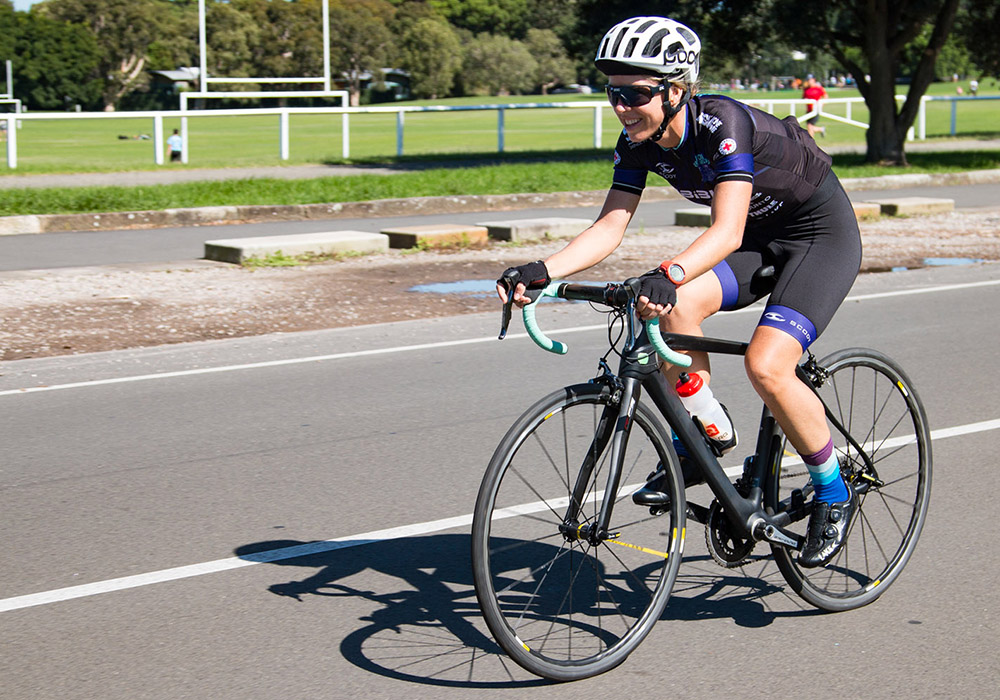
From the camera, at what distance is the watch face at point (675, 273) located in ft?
11.5

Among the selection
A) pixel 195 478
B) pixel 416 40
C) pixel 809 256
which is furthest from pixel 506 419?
pixel 416 40

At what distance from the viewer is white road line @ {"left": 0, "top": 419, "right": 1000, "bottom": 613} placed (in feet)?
14.3

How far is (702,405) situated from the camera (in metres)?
4.04

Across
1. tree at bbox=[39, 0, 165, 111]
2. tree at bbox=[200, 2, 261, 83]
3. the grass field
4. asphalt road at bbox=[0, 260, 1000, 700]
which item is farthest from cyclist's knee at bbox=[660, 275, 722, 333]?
tree at bbox=[39, 0, 165, 111]

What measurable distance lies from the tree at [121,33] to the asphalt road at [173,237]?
260ft

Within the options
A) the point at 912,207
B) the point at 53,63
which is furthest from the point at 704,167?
the point at 53,63

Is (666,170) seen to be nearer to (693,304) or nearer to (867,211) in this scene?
(693,304)

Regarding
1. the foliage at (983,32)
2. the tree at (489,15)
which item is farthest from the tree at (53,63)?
the foliage at (983,32)

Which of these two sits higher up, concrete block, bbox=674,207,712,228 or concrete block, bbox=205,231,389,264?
concrete block, bbox=674,207,712,228

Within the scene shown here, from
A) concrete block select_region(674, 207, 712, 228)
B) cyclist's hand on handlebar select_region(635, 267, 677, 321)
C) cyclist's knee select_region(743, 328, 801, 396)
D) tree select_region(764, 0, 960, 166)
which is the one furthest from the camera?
tree select_region(764, 0, 960, 166)

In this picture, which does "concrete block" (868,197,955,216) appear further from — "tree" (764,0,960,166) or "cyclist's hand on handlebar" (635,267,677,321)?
"cyclist's hand on handlebar" (635,267,677,321)

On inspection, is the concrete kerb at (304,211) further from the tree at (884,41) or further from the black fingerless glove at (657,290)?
the black fingerless glove at (657,290)

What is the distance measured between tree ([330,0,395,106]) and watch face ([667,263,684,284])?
79681 millimetres

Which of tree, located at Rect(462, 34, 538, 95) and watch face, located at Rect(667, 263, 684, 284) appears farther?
tree, located at Rect(462, 34, 538, 95)
